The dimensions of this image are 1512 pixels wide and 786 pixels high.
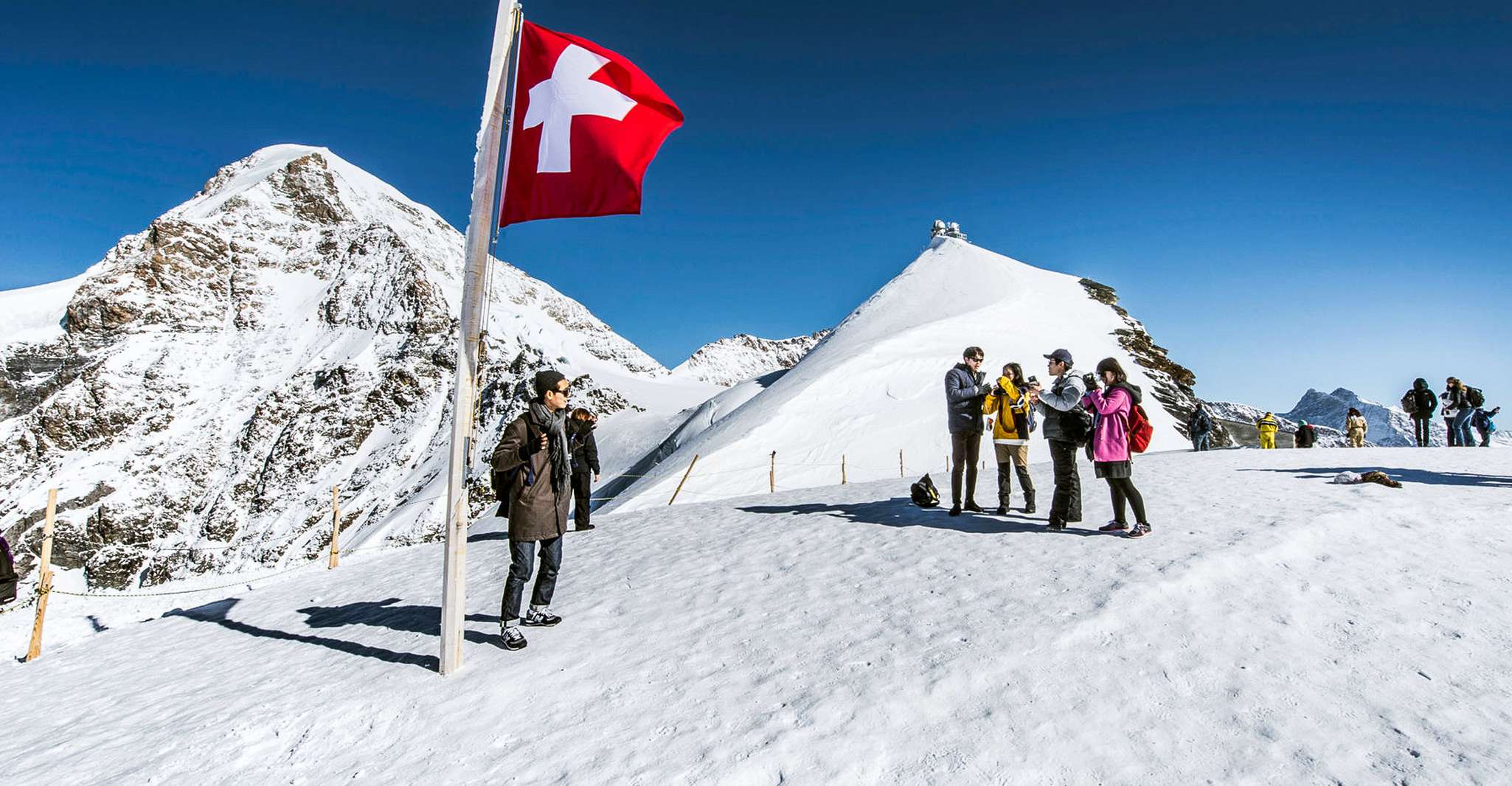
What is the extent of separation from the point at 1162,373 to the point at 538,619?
42767 millimetres

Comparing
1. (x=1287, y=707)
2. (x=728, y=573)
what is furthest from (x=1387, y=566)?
(x=728, y=573)

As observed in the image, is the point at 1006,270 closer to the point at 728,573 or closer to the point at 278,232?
the point at 728,573

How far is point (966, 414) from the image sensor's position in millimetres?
9242

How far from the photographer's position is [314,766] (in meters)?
4.31

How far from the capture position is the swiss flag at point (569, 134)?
5.69 meters

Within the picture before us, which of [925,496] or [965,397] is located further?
[925,496]

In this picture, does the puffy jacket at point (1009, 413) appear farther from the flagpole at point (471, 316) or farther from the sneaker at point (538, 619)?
the flagpole at point (471, 316)

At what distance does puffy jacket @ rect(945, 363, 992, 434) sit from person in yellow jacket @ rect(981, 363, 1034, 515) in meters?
0.15

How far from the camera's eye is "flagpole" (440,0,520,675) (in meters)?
5.33

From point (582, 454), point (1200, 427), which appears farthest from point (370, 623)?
point (1200, 427)

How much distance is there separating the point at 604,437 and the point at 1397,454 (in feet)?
207

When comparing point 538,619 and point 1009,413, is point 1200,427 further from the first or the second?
point 538,619

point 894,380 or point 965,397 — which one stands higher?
point 894,380

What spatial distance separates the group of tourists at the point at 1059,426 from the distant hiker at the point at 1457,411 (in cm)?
1620
